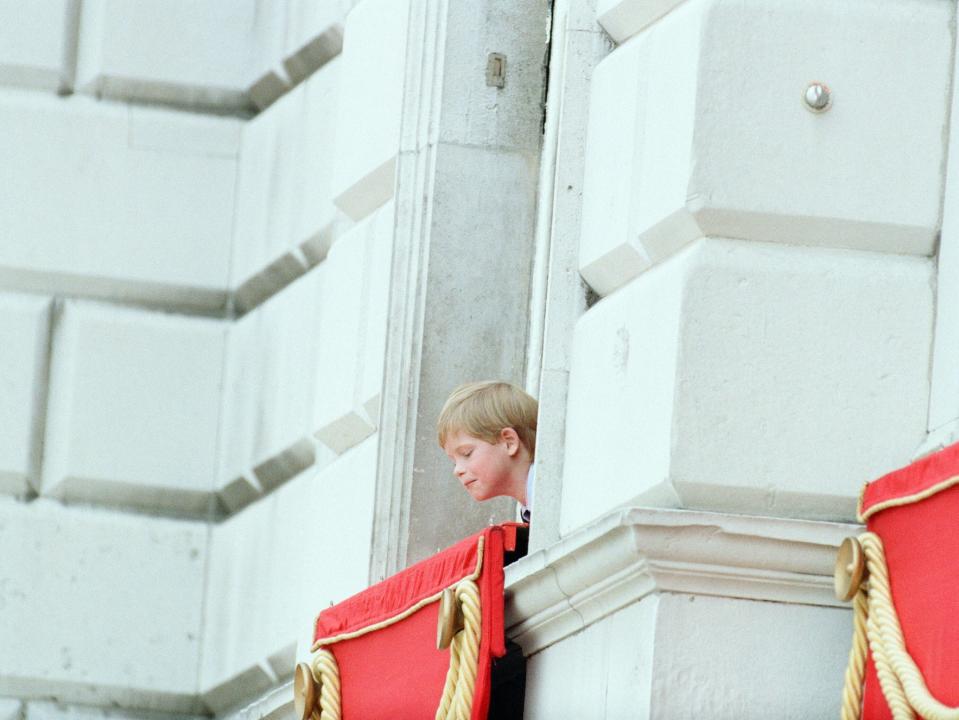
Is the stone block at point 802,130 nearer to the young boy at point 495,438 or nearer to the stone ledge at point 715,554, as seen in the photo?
the stone ledge at point 715,554

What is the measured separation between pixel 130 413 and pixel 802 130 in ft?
10.4

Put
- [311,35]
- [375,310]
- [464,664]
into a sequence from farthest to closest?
[311,35] < [375,310] < [464,664]

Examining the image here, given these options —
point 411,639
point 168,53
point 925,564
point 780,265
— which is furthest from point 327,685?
point 168,53

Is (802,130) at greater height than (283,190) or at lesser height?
lesser

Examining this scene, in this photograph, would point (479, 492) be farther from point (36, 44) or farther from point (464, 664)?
point (36, 44)

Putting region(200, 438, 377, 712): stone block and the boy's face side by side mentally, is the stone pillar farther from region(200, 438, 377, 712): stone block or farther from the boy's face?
the boy's face

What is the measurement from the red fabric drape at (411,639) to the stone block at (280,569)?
0.68m

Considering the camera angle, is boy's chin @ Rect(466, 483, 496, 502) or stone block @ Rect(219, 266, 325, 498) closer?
boy's chin @ Rect(466, 483, 496, 502)

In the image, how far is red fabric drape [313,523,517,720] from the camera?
385 centimetres

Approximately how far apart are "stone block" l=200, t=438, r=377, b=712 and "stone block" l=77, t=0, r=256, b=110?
1.06 meters

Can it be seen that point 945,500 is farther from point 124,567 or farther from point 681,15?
point 124,567

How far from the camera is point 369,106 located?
216 inches

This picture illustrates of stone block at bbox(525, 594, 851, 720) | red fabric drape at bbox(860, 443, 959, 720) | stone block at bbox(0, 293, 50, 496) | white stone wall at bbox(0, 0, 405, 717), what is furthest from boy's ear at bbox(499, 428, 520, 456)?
stone block at bbox(0, 293, 50, 496)

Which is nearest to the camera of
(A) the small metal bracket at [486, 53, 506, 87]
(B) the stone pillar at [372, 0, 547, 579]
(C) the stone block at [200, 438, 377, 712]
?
(B) the stone pillar at [372, 0, 547, 579]
